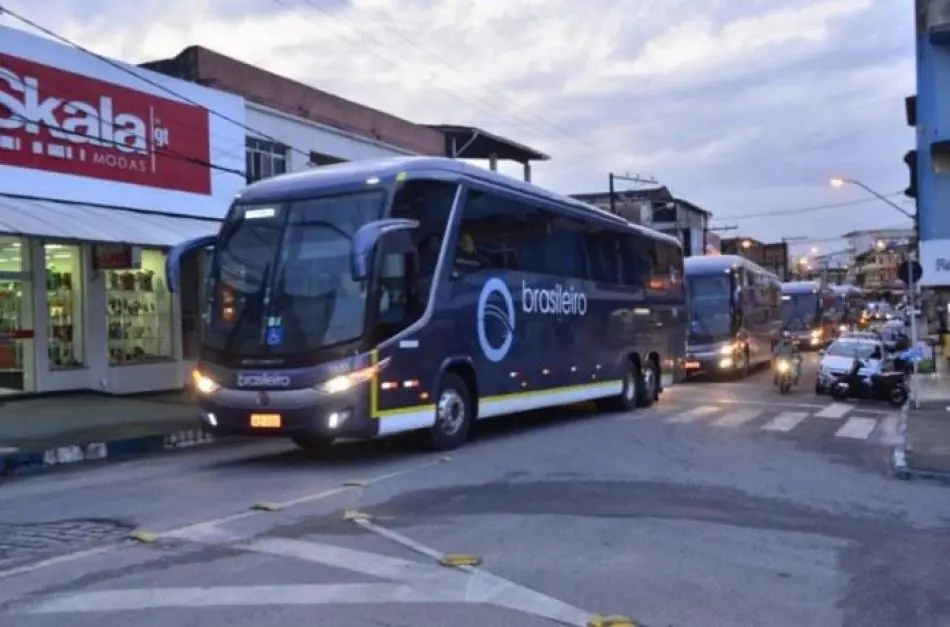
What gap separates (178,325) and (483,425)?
8633mm

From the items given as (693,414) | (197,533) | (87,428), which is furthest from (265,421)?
(693,414)

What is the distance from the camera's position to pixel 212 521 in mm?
8586

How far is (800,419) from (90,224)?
13.6 meters

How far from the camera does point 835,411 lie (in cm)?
2175

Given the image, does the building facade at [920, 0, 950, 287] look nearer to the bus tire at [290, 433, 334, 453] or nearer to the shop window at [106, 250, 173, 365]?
the bus tire at [290, 433, 334, 453]

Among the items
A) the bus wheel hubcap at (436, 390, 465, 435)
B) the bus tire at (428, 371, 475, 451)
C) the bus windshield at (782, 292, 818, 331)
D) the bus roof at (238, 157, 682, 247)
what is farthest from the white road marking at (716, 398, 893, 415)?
the bus windshield at (782, 292, 818, 331)

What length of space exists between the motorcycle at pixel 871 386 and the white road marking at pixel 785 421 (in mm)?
4140

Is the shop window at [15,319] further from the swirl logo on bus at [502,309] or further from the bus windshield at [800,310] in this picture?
the bus windshield at [800,310]

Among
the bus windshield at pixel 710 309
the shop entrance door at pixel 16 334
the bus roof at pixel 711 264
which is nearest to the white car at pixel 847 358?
the bus windshield at pixel 710 309

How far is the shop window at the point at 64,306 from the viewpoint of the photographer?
19.2 meters

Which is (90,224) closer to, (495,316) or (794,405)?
(495,316)

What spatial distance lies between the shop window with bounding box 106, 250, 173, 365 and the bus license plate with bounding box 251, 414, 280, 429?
9962 mm

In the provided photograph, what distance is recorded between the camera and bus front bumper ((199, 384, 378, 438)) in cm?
1159

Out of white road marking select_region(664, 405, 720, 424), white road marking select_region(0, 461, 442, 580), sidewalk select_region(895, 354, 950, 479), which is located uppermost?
white road marking select_region(0, 461, 442, 580)
